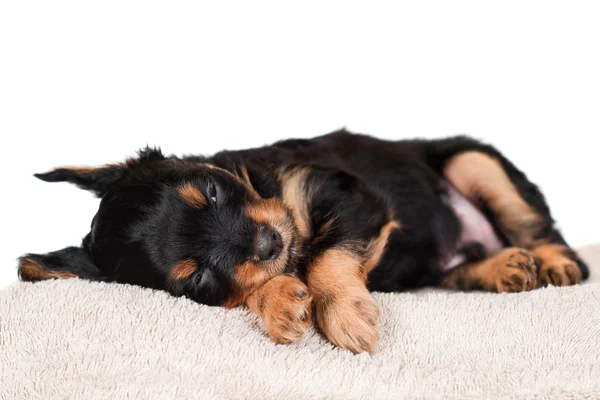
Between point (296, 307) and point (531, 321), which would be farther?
→ point (531, 321)

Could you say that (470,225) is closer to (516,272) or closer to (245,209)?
(516,272)

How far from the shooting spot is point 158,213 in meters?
2.65

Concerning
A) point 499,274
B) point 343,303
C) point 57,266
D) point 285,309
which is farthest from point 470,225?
point 57,266

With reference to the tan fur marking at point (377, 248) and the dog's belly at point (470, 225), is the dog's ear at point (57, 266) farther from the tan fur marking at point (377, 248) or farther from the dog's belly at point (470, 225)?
the dog's belly at point (470, 225)

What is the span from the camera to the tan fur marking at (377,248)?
3.04 metres

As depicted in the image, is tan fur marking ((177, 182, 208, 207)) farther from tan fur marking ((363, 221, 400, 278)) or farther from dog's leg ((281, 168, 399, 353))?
tan fur marking ((363, 221, 400, 278))

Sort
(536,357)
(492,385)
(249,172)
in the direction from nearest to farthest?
1. (492,385)
2. (536,357)
3. (249,172)

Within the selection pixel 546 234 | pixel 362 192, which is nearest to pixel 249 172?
pixel 362 192

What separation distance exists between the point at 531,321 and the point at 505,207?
1.32 metres

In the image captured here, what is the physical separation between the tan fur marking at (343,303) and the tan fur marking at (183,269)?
19.1 inches

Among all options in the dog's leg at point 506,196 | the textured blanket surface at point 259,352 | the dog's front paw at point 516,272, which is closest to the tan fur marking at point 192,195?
the textured blanket surface at point 259,352

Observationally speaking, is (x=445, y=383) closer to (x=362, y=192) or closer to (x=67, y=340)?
(x=362, y=192)

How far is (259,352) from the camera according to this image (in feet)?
7.85

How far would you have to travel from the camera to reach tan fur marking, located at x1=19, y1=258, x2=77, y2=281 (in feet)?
9.65
